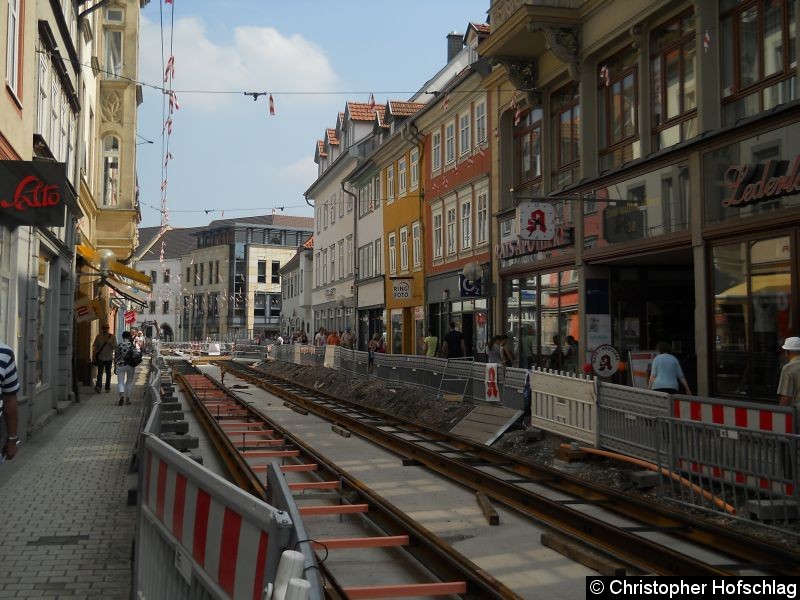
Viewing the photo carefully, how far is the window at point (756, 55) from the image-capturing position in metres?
14.2

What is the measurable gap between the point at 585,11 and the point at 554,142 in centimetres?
361

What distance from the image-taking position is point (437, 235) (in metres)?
33.3

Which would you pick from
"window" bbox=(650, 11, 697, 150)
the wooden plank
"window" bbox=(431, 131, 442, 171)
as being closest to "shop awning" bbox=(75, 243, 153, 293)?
"window" bbox=(431, 131, 442, 171)

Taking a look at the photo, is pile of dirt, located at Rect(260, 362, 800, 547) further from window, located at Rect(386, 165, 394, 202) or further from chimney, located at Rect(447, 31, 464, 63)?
chimney, located at Rect(447, 31, 464, 63)

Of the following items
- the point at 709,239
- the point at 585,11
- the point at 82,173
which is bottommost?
the point at 709,239

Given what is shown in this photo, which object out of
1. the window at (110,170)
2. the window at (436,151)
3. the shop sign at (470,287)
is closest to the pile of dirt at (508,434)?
the shop sign at (470,287)

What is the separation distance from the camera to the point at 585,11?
66.4ft

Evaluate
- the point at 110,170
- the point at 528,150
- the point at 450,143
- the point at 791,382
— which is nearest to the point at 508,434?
the point at 791,382

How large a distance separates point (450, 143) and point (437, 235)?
354 cm

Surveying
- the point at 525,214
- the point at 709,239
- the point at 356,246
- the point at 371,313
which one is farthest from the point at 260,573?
the point at 356,246

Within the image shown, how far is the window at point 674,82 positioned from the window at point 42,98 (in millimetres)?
11731

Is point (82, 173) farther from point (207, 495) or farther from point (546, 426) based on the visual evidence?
point (207, 495)

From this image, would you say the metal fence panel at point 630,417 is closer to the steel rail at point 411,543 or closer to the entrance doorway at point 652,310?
the steel rail at point 411,543

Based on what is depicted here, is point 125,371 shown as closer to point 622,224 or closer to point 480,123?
point 622,224
